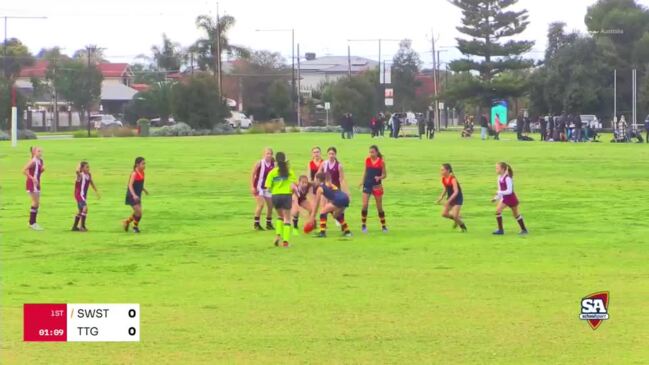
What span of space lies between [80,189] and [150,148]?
38046mm

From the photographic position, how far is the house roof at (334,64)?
571 feet

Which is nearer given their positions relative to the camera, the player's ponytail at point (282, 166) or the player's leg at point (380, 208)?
the player's ponytail at point (282, 166)

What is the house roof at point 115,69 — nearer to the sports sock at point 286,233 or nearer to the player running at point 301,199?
the player running at point 301,199

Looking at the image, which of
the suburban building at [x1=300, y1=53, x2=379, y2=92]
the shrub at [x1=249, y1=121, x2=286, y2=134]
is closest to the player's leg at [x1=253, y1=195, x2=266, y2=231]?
the shrub at [x1=249, y1=121, x2=286, y2=134]

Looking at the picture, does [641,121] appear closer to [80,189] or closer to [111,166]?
[111,166]

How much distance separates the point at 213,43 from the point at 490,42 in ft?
95.5

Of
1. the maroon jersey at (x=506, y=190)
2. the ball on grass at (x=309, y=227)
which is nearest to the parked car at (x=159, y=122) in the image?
the ball on grass at (x=309, y=227)

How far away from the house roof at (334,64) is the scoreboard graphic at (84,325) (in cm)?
15784

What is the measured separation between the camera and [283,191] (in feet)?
68.3

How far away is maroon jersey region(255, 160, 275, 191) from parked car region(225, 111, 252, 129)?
75.3 meters

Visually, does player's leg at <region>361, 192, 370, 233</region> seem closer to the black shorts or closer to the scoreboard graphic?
the black shorts

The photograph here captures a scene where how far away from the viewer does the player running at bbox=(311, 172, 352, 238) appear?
73.1 feet

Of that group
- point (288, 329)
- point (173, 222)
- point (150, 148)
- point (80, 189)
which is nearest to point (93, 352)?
point (288, 329)

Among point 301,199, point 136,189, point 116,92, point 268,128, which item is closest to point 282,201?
point 301,199
